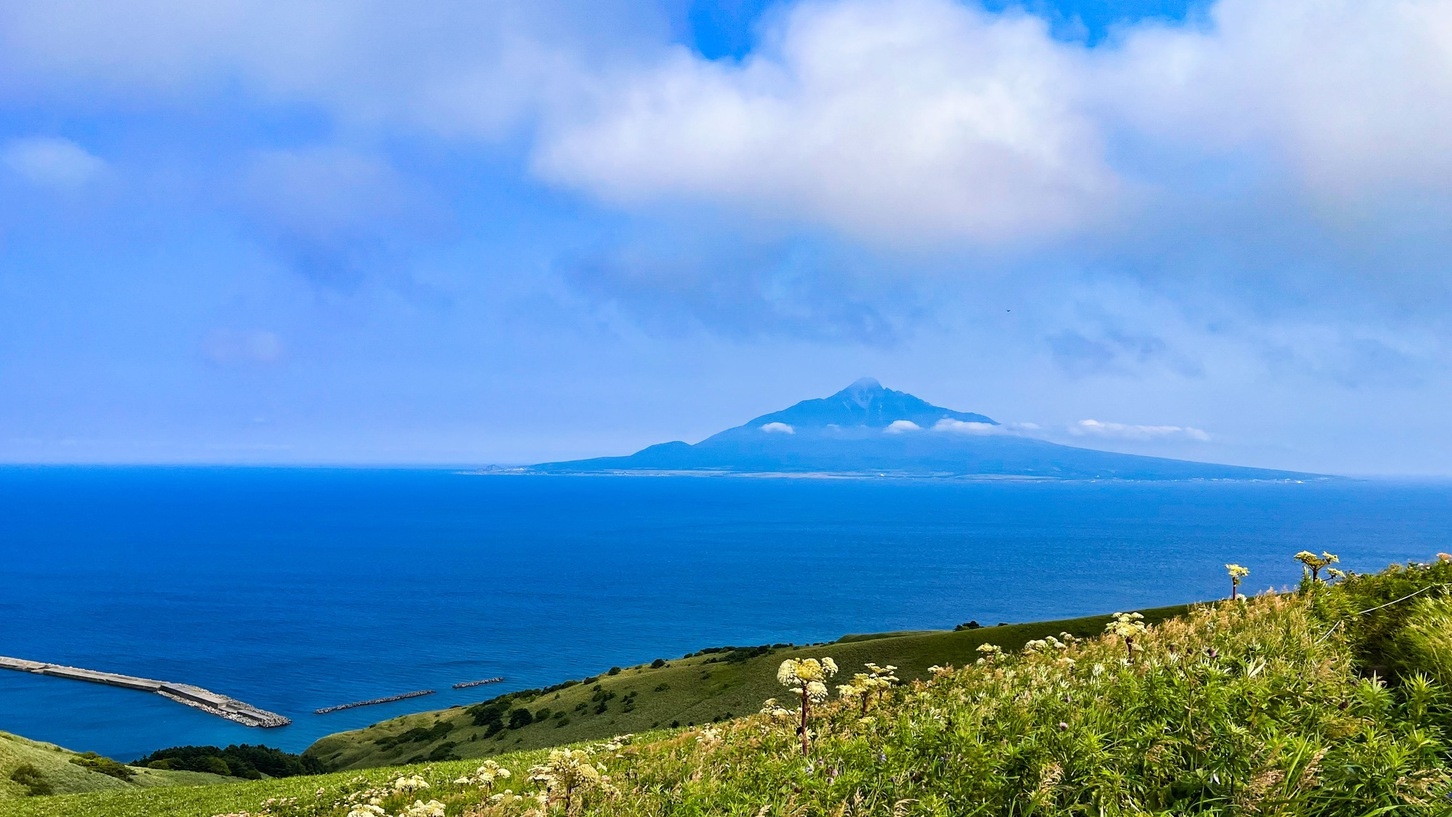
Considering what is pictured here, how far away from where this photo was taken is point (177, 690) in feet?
345

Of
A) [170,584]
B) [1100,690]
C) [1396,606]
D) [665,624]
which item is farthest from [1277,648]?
[170,584]

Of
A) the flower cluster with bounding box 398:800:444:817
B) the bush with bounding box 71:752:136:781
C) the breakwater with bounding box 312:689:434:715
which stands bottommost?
the breakwater with bounding box 312:689:434:715

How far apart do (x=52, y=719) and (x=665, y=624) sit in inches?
3685

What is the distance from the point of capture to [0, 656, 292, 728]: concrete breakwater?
93438 mm

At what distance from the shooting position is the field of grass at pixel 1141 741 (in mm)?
5059

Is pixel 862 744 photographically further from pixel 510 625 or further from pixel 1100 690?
pixel 510 625

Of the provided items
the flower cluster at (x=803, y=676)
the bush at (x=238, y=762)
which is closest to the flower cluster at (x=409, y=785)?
the flower cluster at (x=803, y=676)

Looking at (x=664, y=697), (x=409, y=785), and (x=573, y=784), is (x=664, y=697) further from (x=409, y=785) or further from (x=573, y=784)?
(x=573, y=784)

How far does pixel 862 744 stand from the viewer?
711 centimetres

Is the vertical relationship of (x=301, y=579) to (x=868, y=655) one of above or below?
below

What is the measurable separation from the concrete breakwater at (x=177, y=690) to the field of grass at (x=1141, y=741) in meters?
109

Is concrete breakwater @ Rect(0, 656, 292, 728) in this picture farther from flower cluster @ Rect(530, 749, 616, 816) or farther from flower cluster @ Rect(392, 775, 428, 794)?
flower cluster @ Rect(530, 749, 616, 816)

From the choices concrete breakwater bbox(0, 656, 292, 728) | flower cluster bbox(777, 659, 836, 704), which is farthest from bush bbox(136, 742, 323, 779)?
flower cluster bbox(777, 659, 836, 704)

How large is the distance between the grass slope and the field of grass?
3969 cm
